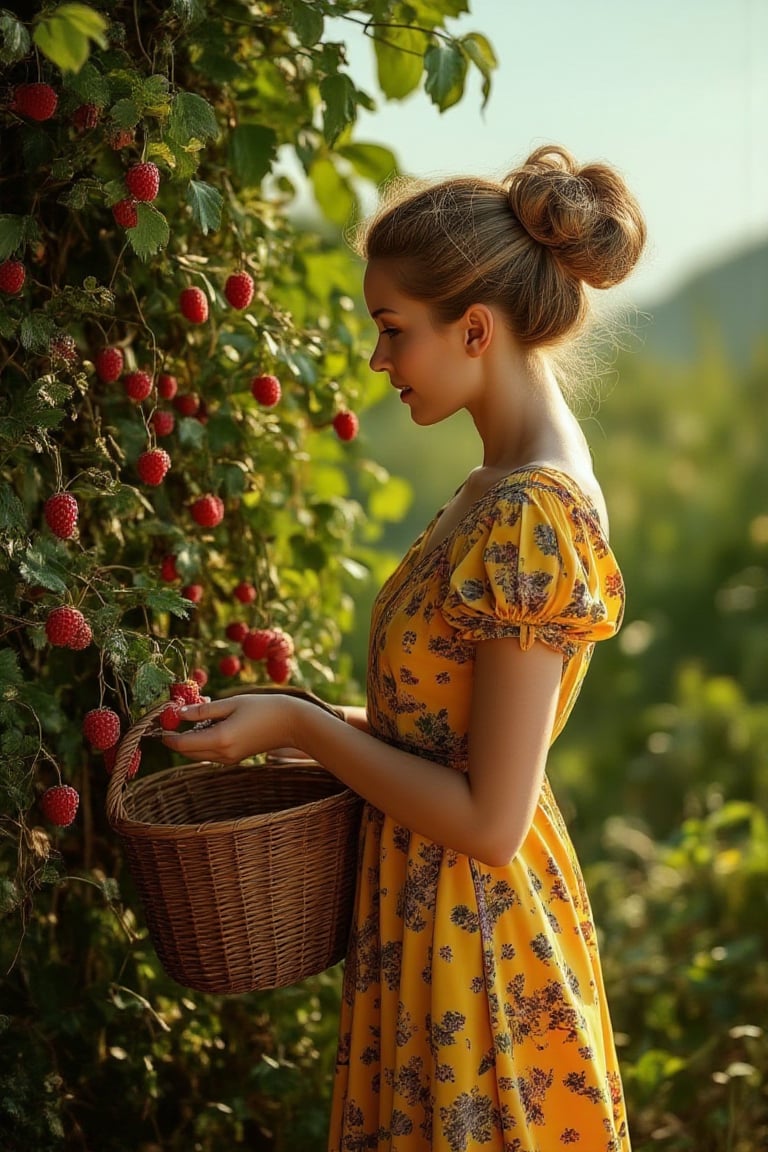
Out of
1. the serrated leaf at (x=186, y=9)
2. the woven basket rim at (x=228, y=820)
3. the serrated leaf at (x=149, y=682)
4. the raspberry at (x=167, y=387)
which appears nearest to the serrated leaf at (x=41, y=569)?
the serrated leaf at (x=149, y=682)

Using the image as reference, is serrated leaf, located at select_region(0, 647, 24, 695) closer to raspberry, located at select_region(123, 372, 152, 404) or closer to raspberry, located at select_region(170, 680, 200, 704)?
raspberry, located at select_region(170, 680, 200, 704)

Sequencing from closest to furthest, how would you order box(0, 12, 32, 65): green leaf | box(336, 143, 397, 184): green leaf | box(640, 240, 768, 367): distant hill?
box(0, 12, 32, 65): green leaf
box(336, 143, 397, 184): green leaf
box(640, 240, 768, 367): distant hill

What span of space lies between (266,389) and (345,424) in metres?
0.21

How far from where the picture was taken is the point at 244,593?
1.68 meters

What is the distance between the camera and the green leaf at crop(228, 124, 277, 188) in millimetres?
1559

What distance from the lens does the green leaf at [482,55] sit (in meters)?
1.53

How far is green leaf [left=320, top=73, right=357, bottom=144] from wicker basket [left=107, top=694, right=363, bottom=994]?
757 millimetres

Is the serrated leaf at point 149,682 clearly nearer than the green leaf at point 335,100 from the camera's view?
Yes

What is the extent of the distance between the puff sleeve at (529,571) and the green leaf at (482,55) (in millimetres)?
632

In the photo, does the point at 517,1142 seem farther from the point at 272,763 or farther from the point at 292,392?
the point at 292,392

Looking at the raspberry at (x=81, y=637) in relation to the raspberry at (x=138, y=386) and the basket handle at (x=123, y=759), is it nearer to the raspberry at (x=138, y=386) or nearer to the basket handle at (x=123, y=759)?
the basket handle at (x=123, y=759)

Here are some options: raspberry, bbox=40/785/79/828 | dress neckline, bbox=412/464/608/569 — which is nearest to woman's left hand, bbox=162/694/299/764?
raspberry, bbox=40/785/79/828

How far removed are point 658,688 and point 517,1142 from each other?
320cm

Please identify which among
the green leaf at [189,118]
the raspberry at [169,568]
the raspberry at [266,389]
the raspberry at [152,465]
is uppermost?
the green leaf at [189,118]
